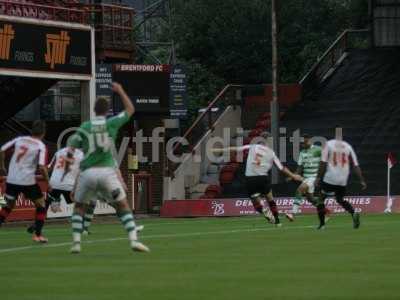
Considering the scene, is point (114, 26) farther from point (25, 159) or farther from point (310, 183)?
point (25, 159)

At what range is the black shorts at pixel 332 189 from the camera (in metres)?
27.7

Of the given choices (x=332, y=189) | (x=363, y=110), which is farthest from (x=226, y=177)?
(x=332, y=189)

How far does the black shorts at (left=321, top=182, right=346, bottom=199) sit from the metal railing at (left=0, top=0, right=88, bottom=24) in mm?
14611

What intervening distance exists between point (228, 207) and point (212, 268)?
26311mm

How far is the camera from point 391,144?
48.5m

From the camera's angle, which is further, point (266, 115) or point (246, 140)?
point (266, 115)

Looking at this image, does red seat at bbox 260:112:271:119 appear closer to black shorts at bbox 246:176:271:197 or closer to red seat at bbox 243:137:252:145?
red seat at bbox 243:137:252:145

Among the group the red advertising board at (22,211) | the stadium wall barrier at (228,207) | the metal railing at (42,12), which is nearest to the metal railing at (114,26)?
the metal railing at (42,12)

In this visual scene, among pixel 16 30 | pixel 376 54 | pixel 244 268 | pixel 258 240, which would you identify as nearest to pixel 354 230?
pixel 258 240

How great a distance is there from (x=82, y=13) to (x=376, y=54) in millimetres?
19095

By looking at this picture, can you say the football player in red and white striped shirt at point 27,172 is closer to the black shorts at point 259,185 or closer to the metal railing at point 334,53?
the black shorts at point 259,185

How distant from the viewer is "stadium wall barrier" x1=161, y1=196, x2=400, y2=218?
41688 millimetres

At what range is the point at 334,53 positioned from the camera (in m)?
57.7

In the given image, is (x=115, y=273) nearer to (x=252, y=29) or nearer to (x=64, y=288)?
(x=64, y=288)
